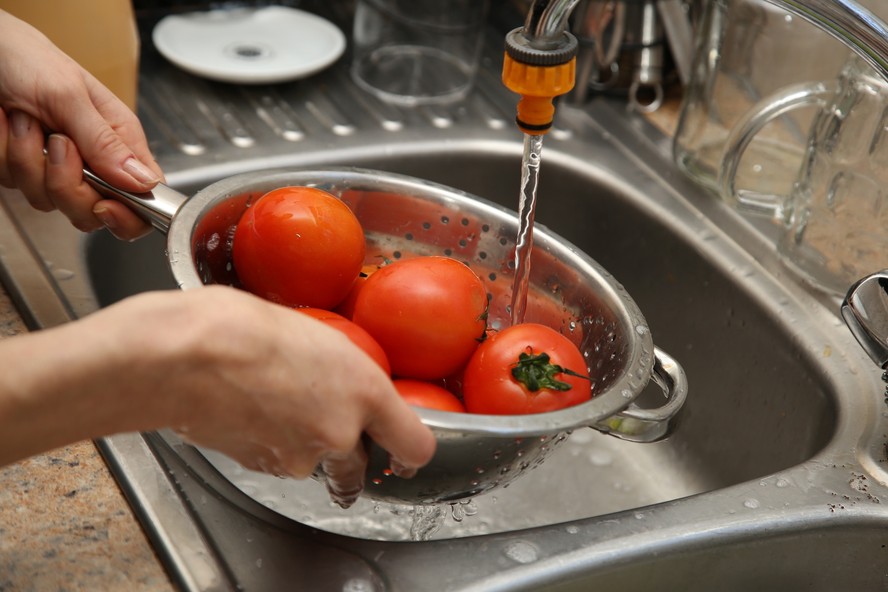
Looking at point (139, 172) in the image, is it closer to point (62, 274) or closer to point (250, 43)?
point (62, 274)

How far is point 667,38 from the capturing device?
3.66ft

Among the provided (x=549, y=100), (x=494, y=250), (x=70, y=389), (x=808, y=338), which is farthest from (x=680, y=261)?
(x=70, y=389)

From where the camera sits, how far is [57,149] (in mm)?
712

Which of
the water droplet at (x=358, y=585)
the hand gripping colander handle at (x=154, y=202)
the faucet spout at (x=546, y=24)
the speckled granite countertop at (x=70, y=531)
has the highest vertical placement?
the faucet spout at (x=546, y=24)

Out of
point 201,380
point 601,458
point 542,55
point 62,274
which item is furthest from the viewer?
point 601,458

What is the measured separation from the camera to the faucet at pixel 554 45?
0.58 meters

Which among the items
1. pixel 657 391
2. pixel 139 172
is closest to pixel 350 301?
pixel 139 172

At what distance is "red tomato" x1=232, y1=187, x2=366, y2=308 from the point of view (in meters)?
0.65

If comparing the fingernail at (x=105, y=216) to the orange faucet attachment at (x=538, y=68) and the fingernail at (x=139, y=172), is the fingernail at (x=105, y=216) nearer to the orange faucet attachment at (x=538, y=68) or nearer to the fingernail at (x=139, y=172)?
the fingernail at (x=139, y=172)

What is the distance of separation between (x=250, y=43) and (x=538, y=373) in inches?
27.7

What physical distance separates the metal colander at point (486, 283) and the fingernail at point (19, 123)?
0.07 meters

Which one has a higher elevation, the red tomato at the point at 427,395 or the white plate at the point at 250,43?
the red tomato at the point at 427,395

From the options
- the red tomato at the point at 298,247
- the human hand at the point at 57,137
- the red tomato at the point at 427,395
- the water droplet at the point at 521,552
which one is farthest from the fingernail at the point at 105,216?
the water droplet at the point at 521,552

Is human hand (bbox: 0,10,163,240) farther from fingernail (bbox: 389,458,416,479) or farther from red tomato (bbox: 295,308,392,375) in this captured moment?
fingernail (bbox: 389,458,416,479)
